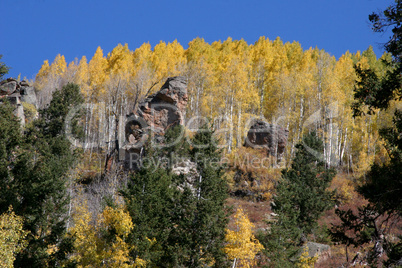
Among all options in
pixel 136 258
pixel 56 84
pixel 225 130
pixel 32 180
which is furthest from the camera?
pixel 56 84

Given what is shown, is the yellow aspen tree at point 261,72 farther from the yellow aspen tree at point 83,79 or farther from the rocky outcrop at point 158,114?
the yellow aspen tree at point 83,79

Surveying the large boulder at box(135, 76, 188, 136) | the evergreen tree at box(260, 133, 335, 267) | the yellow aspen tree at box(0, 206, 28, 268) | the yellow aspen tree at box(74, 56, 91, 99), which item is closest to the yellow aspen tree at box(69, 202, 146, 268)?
the yellow aspen tree at box(0, 206, 28, 268)

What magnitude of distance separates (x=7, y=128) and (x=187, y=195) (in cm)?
980

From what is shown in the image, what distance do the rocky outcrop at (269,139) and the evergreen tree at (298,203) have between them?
10.1 meters

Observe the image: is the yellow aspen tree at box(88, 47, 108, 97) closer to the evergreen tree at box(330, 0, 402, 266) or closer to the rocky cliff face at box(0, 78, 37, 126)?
the rocky cliff face at box(0, 78, 37, 126)

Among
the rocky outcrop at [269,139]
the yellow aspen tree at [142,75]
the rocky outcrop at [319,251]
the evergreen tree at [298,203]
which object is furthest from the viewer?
the yellow aspen tree at [142,75]

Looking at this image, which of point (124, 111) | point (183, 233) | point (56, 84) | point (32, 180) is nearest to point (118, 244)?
point (183, 233)

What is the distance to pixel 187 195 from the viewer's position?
23547mm

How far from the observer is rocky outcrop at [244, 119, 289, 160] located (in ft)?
146

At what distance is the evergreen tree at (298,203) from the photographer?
23500mm

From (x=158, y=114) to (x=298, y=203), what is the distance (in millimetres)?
17475

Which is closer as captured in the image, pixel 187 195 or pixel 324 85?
pixel 187 195

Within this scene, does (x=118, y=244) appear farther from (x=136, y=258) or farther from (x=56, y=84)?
(x=56, y=84)

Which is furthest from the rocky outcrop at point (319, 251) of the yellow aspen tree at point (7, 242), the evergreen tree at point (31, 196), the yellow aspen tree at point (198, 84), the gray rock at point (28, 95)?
the gray rock at point (28, 95)
